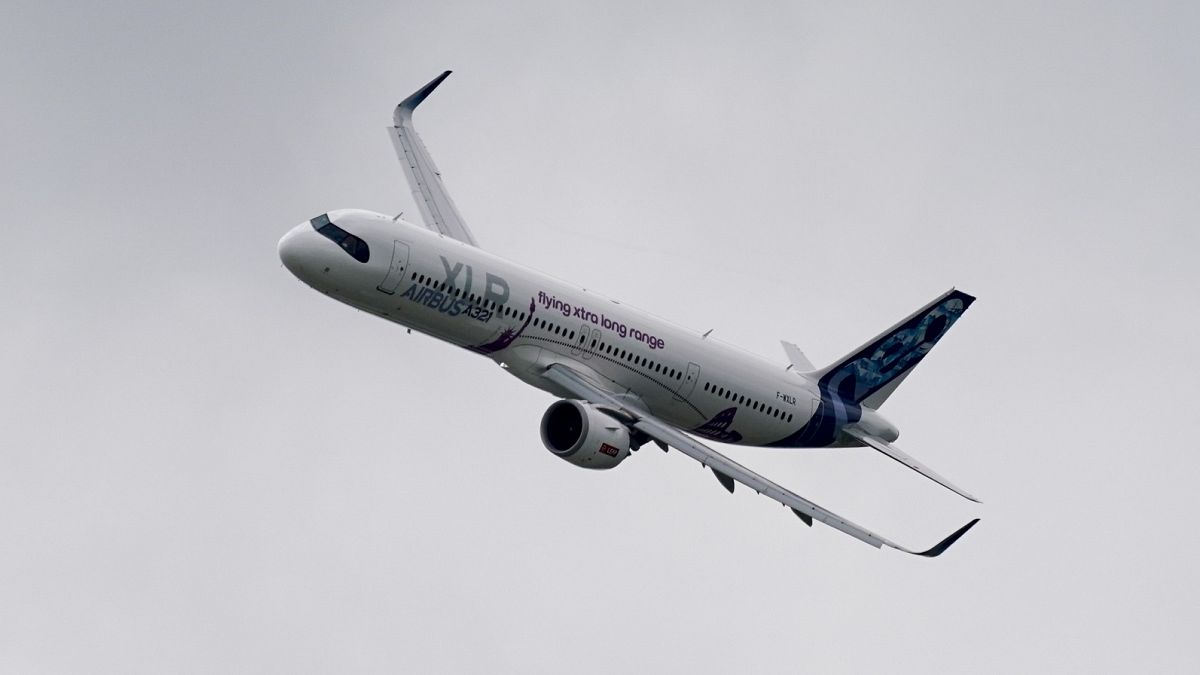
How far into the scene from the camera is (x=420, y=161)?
90.3m

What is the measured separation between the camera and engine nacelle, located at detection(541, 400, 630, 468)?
76062 mm

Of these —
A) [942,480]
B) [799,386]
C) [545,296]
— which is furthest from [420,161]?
[942,480]

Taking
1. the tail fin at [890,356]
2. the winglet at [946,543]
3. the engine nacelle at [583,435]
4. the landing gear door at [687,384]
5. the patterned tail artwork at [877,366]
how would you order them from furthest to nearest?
the tail fin at [890,356] → the patterned tail artwork at [877,366] → the landing gear door at [687,384] → the engine nacelle at [583,435] → the winglet at [946,543]

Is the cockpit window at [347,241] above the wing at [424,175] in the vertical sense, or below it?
below

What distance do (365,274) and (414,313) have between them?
262 cm

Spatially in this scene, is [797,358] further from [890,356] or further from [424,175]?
[424,175]

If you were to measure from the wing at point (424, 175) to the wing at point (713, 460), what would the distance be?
11532 mm

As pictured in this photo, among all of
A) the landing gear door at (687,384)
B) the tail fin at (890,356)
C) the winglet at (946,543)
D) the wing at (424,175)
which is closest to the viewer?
the winglet at (946,543)

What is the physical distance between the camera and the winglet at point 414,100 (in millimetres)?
90375

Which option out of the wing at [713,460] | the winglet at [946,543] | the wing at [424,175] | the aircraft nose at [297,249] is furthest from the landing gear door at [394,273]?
the winglet at [946,543]

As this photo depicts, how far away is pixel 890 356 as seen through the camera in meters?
90.6

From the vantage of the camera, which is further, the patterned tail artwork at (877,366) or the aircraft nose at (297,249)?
the patterned tail artwork at (877,366)

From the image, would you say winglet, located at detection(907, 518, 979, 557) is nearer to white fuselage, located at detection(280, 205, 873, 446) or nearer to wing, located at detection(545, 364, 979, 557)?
wing, located at detection(545, 364, 979, 557)

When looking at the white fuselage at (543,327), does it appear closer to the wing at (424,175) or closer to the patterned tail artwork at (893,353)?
the patterned tail artwork at (893,353)
